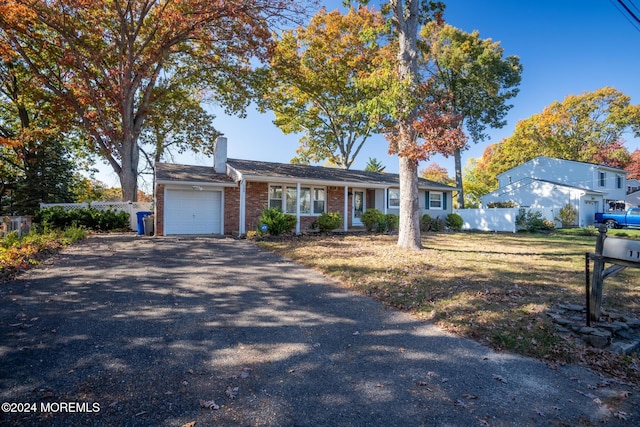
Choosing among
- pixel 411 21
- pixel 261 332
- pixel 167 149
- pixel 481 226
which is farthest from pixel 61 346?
pixel 167 149

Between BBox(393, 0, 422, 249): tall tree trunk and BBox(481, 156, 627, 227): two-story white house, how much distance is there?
64.6 feet

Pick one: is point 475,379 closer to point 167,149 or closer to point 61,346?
point 61,346

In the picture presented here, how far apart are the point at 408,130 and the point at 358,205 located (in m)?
9.17

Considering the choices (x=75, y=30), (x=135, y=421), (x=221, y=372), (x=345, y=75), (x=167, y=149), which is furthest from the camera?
(x=167, y=149)

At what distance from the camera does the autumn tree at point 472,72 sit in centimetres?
2505

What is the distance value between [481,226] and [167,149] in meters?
24.8

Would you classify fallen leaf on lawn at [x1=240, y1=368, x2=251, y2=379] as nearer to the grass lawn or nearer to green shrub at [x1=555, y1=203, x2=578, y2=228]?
the grass lawn

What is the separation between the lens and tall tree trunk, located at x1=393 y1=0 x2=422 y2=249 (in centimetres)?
1026

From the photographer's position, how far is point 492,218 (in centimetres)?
2025

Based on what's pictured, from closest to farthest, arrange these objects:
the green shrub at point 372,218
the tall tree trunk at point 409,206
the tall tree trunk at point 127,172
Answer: the tall tree trunk at point 409,206
the green shrub at point 372,218
the tall tree trunk at point 127,172

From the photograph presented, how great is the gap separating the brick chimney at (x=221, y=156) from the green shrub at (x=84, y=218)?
5.50m

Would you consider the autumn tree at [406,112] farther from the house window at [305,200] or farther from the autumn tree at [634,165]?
the autumn tree at [634,165]

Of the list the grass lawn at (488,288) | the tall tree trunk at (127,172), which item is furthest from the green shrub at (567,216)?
the tall tree trunk at (127,172)

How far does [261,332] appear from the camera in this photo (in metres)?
4.06
